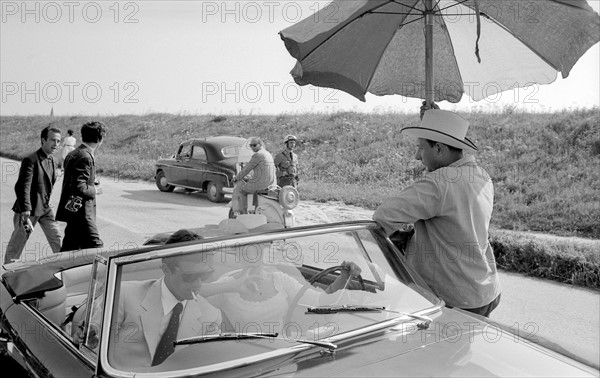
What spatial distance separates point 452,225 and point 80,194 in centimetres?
385

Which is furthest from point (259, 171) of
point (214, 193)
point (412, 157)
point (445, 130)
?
point (412, 157)

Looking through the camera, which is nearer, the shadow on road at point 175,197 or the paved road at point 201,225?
the paved road at point 201,225

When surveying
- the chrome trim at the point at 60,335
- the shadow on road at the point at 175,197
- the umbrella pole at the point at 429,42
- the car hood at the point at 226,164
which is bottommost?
the shadow on road at the point at 175,197

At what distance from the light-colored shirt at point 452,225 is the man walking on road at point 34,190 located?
14.8ft

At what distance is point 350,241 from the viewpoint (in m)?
3.12

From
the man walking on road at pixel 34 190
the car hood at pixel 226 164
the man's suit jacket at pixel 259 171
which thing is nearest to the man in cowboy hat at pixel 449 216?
the man walking on road at pixel 34 190

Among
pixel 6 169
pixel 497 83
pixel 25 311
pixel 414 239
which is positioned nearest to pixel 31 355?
pixel 25 311

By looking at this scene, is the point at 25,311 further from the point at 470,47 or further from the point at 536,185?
the point at 536,185

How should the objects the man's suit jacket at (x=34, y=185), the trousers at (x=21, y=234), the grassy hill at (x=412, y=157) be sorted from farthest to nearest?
1. the grassy hill at (x=412, y=157)
2. the trousers at (x=21, y=234)
3. the man's suit jacket at (x=34, y=185)

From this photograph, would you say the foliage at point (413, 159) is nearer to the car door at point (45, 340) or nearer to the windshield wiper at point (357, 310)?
the windshield wiper at point (357, 310)

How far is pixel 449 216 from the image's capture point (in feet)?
10.3

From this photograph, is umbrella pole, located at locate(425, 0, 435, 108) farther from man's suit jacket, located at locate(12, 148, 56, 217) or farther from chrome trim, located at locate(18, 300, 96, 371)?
man's suit jacket, located at locate(12, 148, 56, 217)

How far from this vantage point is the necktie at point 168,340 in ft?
7.89

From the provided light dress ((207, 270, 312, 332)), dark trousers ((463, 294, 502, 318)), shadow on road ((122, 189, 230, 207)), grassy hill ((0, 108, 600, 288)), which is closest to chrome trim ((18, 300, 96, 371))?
light dress ((207, 270, 312, 332))
